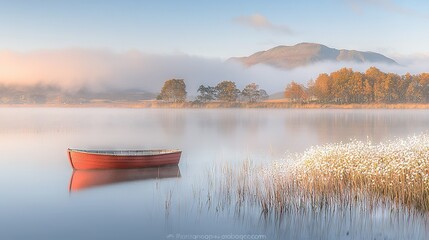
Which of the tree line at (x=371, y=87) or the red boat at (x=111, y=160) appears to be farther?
the tree line at (x=371, y=87)

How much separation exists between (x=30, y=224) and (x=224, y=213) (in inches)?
328

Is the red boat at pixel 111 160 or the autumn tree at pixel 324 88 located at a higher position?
the autumn tree at pixel 324 88

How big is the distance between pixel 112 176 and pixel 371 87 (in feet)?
564

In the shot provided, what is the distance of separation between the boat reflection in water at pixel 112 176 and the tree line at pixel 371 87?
533 feet

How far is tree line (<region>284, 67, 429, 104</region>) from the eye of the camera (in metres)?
183

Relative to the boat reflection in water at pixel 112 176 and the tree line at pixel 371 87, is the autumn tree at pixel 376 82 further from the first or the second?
the boat reflection in water at pixel 112 176

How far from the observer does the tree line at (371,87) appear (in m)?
183

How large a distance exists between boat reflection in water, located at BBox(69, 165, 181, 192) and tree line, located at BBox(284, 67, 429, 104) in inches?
6399

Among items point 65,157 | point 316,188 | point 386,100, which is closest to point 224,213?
point 316,188

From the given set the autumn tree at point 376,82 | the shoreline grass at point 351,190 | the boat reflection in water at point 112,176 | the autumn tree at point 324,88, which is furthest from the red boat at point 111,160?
the autumn tree at point 376,82

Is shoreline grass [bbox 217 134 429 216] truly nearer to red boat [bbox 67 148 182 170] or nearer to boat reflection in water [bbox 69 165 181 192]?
boat reflection in water [bbox 69 165 181 192]

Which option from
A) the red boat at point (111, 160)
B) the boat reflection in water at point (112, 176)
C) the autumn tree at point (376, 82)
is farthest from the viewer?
the autumn tree at point (376, 82)

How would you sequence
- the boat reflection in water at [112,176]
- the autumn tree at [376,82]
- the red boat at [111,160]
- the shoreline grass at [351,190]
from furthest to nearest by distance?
the autumn tree at [376,82] < the red boat at [111,160] < the boat reflection in water at [112,176] < the shoreline grass at [351,190]

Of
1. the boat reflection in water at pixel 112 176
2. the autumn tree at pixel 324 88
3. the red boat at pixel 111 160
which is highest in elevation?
the autumn tree at pixel 324 88
